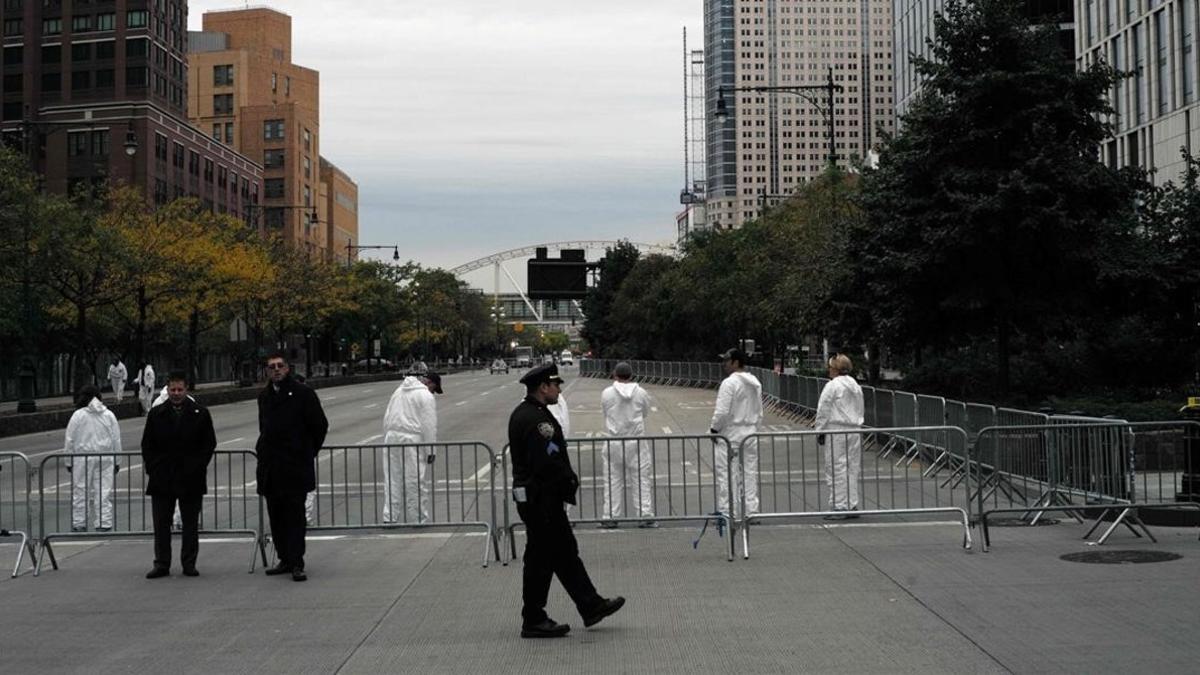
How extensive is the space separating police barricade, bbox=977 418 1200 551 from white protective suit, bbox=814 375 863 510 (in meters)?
1.22

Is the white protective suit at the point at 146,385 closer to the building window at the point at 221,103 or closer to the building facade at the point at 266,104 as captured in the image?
the building facade at the point at 266,104

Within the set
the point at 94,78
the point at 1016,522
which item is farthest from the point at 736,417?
the point at 94,78

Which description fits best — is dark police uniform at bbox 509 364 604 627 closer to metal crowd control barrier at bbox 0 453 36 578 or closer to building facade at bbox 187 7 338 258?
metal crowd control barrier at bbox 0 453 36 578

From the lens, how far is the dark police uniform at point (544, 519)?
7.73m

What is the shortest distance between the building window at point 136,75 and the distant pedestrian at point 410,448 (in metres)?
82.9

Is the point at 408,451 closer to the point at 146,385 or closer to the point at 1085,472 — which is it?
the point at 1085,472

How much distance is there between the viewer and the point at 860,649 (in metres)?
7.33

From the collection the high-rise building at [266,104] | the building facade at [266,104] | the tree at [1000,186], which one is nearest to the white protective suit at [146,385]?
the tree at [1000,186]

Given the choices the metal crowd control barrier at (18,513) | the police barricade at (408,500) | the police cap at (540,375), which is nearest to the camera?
the police cap at (540,375)

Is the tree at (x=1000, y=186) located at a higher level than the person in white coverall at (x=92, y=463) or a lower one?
higher

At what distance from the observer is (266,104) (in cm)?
12812

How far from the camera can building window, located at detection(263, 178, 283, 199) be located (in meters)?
121

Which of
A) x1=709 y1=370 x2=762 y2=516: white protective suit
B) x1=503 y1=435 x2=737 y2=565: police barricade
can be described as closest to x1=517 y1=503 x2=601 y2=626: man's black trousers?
x1=503 y1=435 x2=737 y2=565: police barricade

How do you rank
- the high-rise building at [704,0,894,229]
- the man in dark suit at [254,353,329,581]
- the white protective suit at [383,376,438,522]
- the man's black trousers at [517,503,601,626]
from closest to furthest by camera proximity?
the man's black trousers at [517,503,601,626] < the man in dark suit at [254,353,329,581] < the white protective suit at [383,376,438,522] < the high-rise building at [704,0,894,229]
